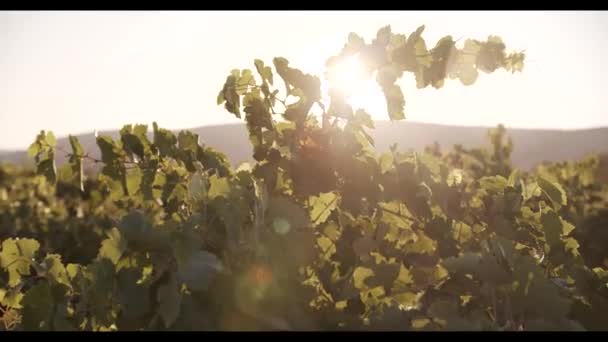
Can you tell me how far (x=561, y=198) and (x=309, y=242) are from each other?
107cm

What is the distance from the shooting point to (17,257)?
2.17m

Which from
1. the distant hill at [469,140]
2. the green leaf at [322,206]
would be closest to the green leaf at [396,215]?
the green leaf at [322,206]

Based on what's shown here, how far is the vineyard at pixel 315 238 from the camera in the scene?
65.1 inches

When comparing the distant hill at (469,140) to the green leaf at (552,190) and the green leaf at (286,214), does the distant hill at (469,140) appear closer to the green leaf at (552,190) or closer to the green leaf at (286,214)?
the green leaf at (552,190)

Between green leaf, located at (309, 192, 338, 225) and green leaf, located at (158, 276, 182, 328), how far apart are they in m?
0.66

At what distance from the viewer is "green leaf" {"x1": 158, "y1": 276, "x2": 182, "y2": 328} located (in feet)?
5.09

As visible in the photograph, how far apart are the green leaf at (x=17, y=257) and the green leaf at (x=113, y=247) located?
0.56 m

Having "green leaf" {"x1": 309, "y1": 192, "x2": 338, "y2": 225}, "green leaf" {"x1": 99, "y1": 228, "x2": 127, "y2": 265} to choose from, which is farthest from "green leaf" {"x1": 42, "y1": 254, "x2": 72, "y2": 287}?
"green leaf" {"x1": 309, "y1": 192, "x2": 338, "y2": 225}

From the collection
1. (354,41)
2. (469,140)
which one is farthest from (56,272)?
(469,140)

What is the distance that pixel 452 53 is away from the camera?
2.49 m

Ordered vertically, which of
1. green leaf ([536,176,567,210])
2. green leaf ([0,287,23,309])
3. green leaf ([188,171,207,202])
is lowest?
green leaf ([0,287,23,309])

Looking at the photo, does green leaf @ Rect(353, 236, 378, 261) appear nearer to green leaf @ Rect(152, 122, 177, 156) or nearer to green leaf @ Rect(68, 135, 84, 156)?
green leaf @ Rect(152, 122, 177, 156)
